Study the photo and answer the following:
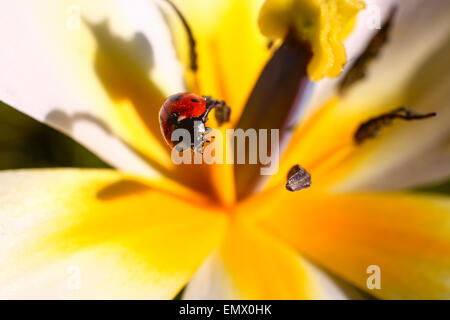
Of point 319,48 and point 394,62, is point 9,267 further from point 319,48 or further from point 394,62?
point 394,62

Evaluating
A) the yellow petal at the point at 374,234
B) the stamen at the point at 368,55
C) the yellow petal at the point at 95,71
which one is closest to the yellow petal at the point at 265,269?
the yellow petal at the point at 374,234

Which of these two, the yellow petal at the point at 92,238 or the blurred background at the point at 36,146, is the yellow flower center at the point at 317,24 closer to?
the yellow petal at the point at 92,238

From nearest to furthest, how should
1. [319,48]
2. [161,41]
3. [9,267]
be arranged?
1. [9,267]
2. [319,48]
3. [161,41]

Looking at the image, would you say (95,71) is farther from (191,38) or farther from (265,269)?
(265,269)

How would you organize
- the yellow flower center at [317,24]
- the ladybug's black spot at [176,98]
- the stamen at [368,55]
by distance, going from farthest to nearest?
1. the stamen at [368,55]
2. the yellow flower center at [317,24]
3. the ladybug's black spot at [176,98]

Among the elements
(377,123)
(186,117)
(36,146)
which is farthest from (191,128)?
(36,146)
